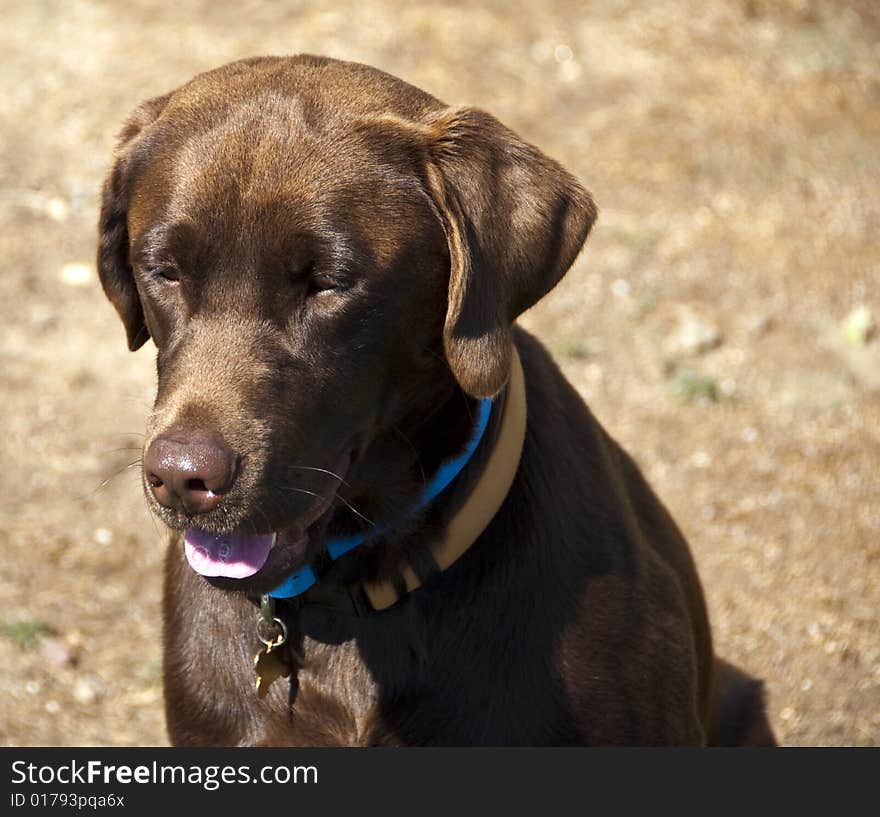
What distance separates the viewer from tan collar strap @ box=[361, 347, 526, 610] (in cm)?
299

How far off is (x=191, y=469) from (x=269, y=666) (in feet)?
2.20

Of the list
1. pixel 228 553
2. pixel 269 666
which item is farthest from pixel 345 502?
pixel 269 666

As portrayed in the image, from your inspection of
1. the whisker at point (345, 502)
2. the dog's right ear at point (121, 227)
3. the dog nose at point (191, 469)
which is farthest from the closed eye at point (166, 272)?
the whisker at point (345, 502)

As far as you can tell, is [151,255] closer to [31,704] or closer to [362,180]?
[362,180]

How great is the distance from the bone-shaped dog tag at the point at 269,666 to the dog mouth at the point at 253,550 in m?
0.32

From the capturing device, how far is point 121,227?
3168 mm

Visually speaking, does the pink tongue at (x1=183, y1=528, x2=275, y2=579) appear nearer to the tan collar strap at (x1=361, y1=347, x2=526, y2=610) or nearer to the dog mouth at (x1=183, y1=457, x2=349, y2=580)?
the dog mouth at (x1=183, y1=457, x2=349, y2=580)

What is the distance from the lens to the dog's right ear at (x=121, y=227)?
3.10 meters

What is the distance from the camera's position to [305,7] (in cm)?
744

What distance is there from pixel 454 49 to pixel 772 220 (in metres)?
1.94

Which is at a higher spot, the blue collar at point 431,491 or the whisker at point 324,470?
the whisker at point 324,470

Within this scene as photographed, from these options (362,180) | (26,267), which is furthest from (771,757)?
(26,267)

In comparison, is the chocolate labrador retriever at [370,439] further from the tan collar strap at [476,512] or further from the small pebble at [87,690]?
the small pebble at [87,690]

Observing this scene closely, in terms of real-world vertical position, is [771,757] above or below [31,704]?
above
